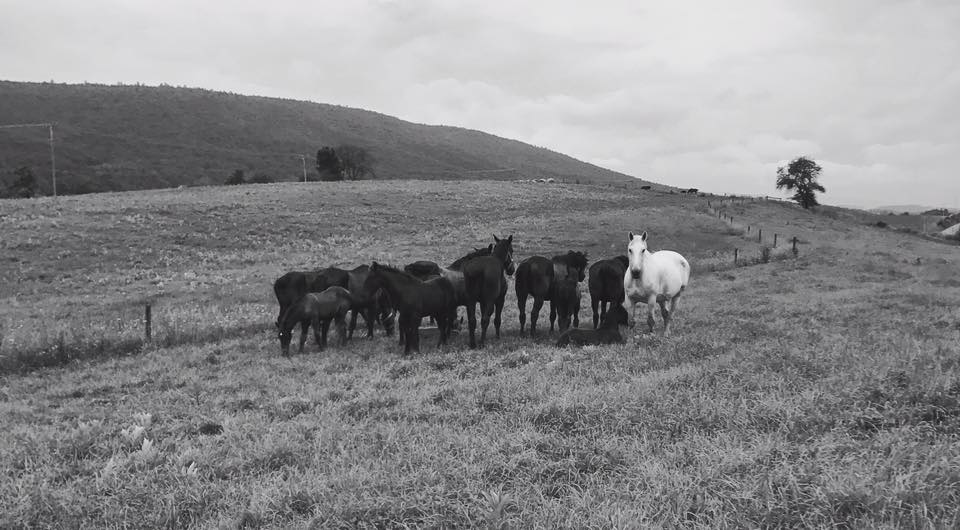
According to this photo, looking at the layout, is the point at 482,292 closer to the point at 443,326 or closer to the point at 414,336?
the point at 443,326

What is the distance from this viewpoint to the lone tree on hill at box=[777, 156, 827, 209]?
296 feet

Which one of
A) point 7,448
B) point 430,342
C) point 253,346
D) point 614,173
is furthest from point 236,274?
point 614,173

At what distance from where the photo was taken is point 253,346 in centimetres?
1289

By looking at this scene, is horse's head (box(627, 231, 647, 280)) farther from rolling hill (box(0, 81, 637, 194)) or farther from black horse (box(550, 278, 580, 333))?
rolling hill (box(0, 81, 637, 194))

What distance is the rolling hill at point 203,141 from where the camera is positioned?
294 feet

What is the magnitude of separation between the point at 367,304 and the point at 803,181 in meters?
96.6

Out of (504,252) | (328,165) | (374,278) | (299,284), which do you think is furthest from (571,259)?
(328,165)

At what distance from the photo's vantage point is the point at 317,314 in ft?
39.8

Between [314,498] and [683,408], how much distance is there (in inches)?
148

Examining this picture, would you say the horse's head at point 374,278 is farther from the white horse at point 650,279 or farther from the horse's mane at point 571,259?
the white horse at point 650,279

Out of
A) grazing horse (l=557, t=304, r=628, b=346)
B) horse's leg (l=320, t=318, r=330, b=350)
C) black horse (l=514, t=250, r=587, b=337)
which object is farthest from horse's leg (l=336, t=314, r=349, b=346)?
grazing horse (l=557, t=304, r=628, b=346)

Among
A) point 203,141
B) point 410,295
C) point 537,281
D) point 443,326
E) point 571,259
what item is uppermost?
point 203,141

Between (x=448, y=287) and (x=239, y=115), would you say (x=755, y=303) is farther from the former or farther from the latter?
(x=239, y=115)

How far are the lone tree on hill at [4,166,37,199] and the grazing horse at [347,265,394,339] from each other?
7328cm
